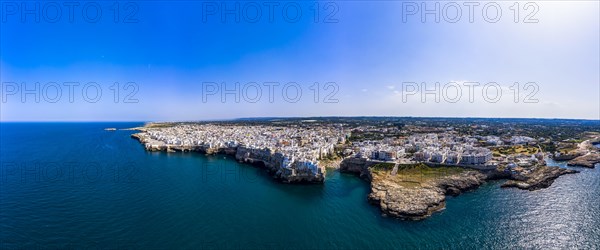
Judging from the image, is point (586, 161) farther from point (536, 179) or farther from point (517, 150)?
point (536, 179)

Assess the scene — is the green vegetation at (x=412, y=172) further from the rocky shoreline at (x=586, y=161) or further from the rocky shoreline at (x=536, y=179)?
the rocky shoreline at (x=586, y=161)

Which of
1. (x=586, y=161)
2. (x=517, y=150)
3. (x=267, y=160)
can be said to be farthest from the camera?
(x=517, y=150)

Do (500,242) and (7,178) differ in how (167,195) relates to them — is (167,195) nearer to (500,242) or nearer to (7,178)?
(7,178)

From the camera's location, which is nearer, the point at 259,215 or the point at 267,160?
the point at 259,215

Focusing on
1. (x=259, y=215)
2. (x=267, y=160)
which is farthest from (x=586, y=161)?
(x=259, y=215)

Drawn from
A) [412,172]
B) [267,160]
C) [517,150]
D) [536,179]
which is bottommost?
[536,179]

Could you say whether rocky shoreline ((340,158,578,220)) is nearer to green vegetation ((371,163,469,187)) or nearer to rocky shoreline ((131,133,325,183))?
green vegetation ((371,163,469,187))

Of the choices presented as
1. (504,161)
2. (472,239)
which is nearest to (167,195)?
(472,239)
